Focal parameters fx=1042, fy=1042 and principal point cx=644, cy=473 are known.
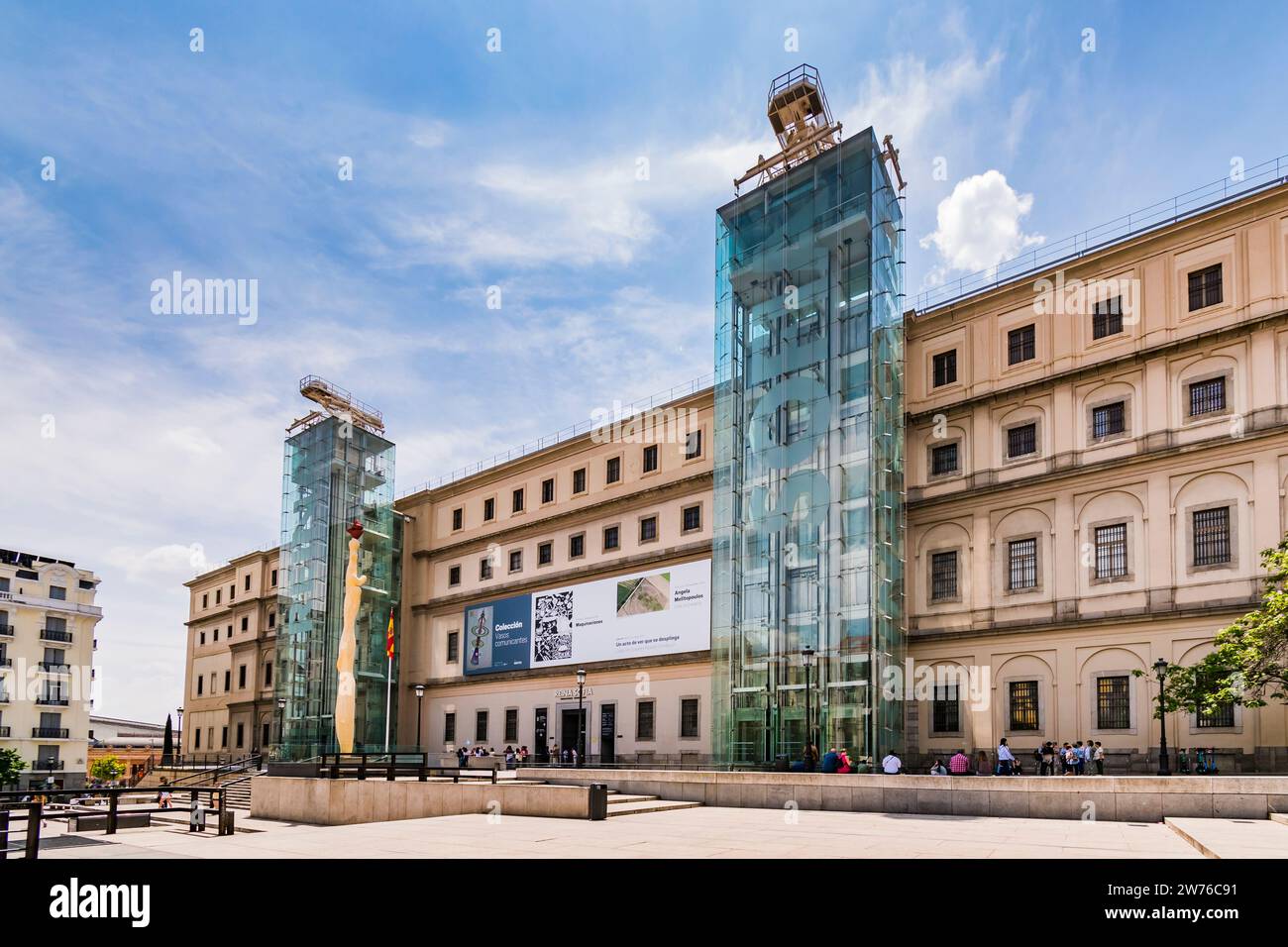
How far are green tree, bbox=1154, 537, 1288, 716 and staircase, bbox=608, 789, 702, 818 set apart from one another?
13.5m

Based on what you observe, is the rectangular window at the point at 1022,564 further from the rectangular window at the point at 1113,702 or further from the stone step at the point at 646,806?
the stone step at the point at 646,806

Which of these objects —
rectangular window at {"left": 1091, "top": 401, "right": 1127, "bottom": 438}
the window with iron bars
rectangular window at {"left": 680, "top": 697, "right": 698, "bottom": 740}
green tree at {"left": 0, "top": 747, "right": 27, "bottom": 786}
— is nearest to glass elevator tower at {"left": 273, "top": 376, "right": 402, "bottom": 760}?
green tree at {"left": 0, "top": 747, "right": 27, "bottom": 786}

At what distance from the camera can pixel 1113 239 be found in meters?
34.2

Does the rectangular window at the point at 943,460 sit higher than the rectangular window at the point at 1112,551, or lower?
higher

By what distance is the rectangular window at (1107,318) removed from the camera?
33.8 meters

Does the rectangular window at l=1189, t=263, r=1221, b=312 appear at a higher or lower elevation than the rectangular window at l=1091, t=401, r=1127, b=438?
higher

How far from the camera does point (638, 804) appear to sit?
2408 centimetres

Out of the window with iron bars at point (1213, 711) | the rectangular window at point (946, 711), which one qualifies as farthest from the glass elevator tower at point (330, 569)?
the window with iron bars at point (1213, 711)

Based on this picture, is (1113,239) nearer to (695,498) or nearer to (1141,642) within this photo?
(1141,642)

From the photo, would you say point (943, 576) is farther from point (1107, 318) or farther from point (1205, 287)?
point (1205, 287)

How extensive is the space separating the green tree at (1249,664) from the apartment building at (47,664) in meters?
71.5

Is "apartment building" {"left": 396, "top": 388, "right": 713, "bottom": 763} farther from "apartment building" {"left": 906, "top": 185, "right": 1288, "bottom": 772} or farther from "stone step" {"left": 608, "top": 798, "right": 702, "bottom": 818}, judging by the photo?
"stone step" {"left": 608, "top": 798, "right": 702, "bottom": 818}

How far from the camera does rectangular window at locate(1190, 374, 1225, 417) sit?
3134 cm
